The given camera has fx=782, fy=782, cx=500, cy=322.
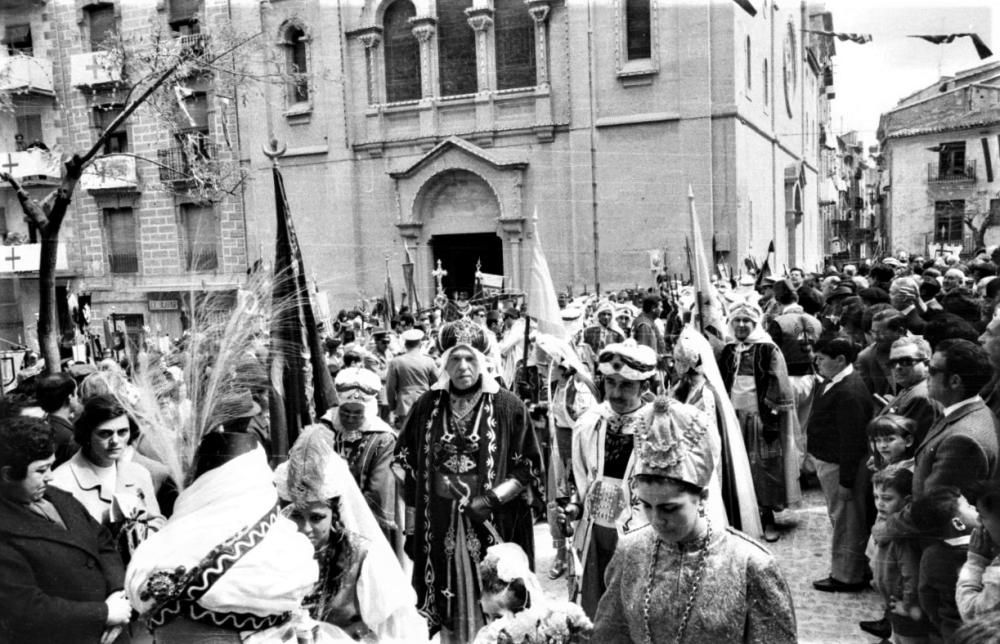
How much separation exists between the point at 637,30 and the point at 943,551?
60.3ft

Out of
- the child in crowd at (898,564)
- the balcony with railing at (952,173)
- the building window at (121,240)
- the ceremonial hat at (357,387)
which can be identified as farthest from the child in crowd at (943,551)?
the building window at (121,240)

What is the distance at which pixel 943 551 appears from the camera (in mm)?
3371

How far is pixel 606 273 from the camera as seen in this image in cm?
2038

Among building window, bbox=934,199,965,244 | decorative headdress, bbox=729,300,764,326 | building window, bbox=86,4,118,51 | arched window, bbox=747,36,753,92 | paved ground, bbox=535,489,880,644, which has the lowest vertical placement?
paved ground, bbox=535,489,880,644

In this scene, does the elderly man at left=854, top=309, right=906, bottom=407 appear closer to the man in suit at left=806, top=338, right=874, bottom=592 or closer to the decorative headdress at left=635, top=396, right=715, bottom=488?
the man in suit at left=806, top=338, right=874, bottom=592

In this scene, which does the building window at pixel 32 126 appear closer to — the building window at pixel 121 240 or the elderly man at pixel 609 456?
the building window at pixel 121 240

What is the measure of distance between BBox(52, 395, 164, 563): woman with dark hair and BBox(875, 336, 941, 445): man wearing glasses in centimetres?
407

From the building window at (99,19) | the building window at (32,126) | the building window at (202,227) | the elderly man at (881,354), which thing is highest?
the building window at (99,19)

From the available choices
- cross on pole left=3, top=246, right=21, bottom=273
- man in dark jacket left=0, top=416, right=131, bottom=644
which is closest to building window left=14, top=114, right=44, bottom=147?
cross on pole left=3, top=246, right=21, bottom=273

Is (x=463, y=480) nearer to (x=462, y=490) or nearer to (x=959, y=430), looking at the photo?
(x=462, y=490)

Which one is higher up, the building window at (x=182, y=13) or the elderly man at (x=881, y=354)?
the building window at (x=182, y=13)

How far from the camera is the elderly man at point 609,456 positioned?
4.17m

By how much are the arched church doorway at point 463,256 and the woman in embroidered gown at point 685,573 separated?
65.5 ft

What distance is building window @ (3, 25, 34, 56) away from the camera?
917 centimetres
